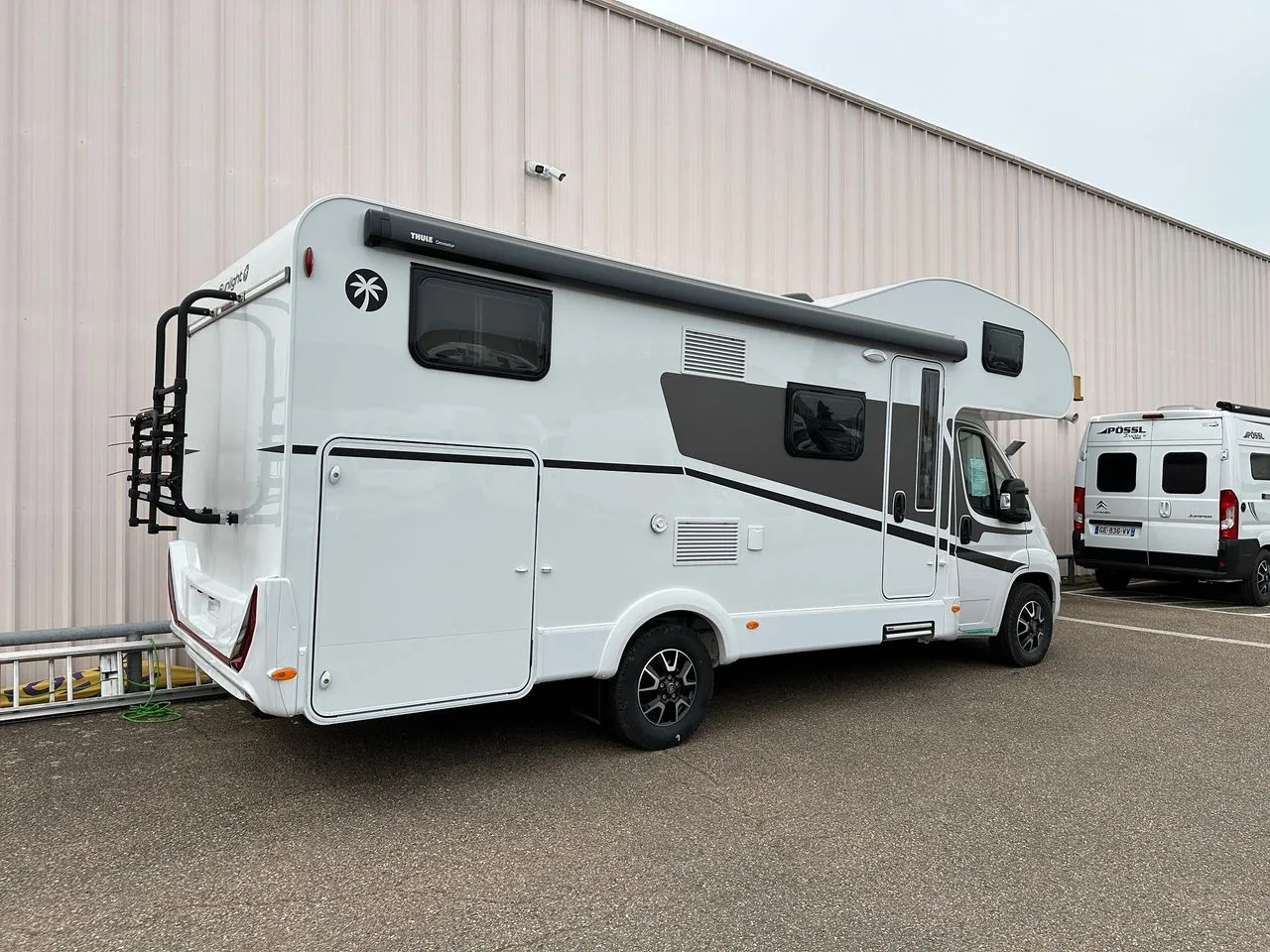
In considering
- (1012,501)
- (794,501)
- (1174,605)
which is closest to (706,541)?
(794,501)

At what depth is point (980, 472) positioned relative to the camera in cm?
641

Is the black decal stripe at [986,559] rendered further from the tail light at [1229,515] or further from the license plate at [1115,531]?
the license plate at [1115,531]

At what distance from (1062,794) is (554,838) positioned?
252 cm

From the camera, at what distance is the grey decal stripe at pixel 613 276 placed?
3758 millimetres

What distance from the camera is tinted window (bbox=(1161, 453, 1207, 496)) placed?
1003cm

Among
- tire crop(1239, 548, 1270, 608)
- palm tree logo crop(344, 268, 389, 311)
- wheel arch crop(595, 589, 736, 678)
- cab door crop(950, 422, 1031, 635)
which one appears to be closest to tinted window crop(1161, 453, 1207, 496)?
tire crop(1239, 548, 1270, 608)

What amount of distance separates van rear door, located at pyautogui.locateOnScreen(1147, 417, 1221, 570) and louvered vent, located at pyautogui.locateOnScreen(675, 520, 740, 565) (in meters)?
7.86

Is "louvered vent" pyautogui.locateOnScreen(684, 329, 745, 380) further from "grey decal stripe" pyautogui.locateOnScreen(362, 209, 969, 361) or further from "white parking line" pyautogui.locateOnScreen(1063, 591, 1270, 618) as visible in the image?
"white parking line" pyautogui.locateOnScreen(1063, 591, 1270, 618)

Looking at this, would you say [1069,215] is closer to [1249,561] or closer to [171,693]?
[1249,561]

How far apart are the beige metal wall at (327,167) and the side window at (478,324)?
3461 mm

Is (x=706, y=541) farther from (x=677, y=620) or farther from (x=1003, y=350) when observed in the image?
(x=1003, y=350)

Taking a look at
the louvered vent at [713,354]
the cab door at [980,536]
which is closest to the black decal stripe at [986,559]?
the cab door at [980,536]

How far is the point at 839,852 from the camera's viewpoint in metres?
3.54

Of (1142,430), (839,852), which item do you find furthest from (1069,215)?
(839,852)
